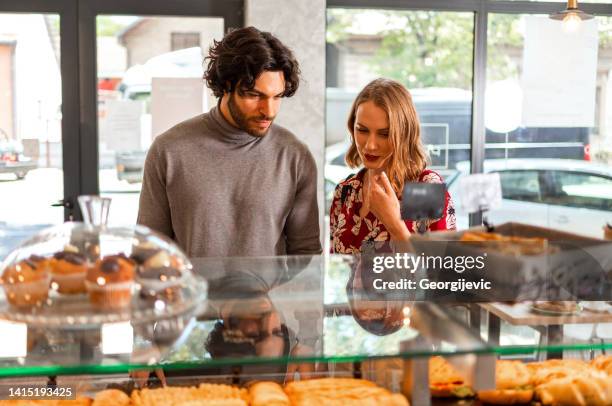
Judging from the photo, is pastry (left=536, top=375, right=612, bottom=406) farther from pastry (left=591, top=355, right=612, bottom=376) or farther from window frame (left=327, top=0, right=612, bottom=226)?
window frame (left=327, top=0, right=612, bottom=226)

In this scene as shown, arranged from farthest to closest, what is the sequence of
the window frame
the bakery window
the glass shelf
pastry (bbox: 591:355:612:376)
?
the window frame → the bakery window → pastry (bbox: 591:355:612:376) → the glass shelf

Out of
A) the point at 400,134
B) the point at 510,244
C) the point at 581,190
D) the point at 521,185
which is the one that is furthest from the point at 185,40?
the point at 510,244

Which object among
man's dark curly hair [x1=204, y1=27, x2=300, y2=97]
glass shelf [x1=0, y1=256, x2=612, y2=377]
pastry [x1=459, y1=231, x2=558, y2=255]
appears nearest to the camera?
glass shelf [x1=0, y1=256, x2=612, y2=377]

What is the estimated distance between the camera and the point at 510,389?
1.51 metres

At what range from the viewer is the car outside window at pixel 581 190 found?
4.71 metres

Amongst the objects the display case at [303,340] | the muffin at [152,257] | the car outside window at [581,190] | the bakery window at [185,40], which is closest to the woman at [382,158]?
the display case at [303,340]

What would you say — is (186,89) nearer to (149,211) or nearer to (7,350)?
(149,211)

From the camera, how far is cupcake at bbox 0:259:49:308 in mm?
1272

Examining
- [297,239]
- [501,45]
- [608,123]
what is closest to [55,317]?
[297,239]

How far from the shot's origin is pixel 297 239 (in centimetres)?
229

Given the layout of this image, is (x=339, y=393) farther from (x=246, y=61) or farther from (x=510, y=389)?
(x=246, y=61)

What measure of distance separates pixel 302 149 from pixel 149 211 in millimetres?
488

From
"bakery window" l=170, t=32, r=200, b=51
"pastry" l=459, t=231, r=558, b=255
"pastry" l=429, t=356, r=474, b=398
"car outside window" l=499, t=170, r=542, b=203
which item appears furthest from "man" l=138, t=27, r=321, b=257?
"car outside window" l=499, t=170, r=542, b=203

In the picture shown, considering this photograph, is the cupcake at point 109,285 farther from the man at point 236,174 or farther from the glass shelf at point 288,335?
the man at point 236,174
